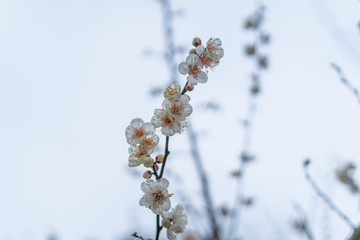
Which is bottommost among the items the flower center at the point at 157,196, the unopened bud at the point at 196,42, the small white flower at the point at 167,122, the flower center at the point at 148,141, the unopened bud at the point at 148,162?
the flower center at the point at 157,196

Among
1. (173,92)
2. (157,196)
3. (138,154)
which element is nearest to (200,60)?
(173,92)

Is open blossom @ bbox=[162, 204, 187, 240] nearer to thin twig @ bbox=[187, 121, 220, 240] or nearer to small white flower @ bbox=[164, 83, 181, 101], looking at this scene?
small white flower @ bbox=[164, 83, 181, 101]

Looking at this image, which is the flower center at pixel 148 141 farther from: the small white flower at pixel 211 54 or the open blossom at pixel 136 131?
the small white flower at pixel 211 54

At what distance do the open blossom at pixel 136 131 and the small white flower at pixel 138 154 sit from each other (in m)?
0.03

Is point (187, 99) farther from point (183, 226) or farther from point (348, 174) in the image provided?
point (348, 174)

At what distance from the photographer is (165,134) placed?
1.18 metres

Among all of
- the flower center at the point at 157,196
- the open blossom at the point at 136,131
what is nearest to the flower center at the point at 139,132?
the open blossom at the point at 136,131

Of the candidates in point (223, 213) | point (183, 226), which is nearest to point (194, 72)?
point (183, 226)

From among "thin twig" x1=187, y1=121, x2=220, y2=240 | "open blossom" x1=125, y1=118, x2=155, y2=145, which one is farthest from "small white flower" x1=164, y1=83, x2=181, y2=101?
"thin twig" x1=187, y1=121, x2=220, y2=240

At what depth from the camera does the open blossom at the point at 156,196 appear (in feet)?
3.88

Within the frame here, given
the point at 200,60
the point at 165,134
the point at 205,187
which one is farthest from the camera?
the point at 205,187

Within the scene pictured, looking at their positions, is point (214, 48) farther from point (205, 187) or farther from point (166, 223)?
point (205, 187)

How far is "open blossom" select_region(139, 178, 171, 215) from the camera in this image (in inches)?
46.5

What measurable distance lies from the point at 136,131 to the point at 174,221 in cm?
38
